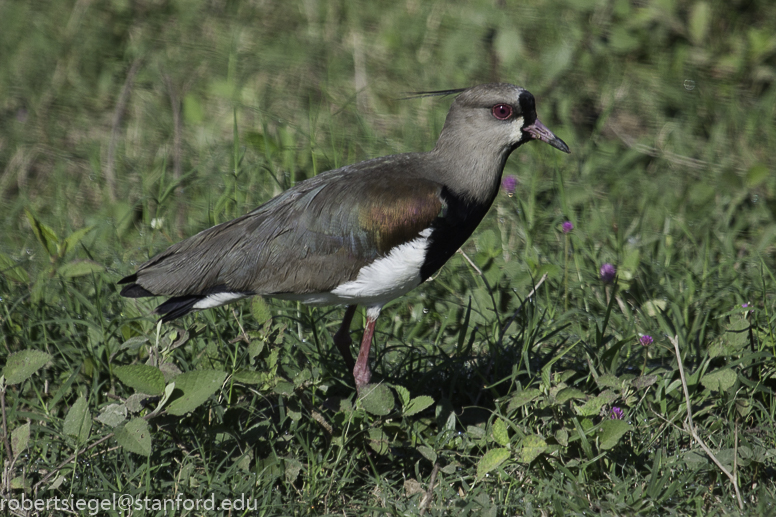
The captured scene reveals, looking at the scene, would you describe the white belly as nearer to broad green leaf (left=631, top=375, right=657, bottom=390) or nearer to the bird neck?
the bird neck

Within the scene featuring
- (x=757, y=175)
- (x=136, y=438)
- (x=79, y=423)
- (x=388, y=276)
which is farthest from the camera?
(x=757, y=175)

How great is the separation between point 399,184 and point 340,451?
115 cm

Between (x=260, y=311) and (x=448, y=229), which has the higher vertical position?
(x=448, y=229)

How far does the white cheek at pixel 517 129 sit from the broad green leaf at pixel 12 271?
101 inches

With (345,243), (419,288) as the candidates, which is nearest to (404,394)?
(345,243)

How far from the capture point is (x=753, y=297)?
418cm

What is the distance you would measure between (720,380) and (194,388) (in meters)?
2.10

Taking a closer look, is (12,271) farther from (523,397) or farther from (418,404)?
(523,397)

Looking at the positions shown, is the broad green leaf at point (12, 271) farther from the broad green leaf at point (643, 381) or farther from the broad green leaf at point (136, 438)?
the broad green leaf at point (643, 381)

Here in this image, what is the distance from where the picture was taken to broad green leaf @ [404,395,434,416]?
3197 mm

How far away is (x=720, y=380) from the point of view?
3.34m

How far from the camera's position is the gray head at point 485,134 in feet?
12.0

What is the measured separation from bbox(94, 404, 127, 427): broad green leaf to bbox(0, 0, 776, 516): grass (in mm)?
15

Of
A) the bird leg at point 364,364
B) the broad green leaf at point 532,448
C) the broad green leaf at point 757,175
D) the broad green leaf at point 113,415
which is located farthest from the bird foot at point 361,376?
the broad green leaf at point 757,175
